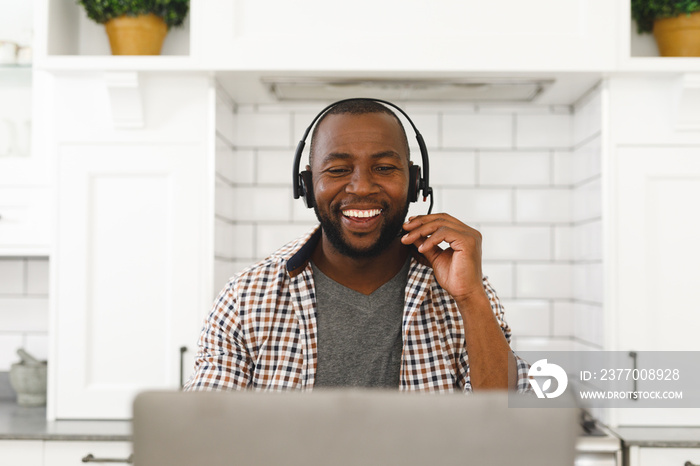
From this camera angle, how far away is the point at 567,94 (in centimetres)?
198

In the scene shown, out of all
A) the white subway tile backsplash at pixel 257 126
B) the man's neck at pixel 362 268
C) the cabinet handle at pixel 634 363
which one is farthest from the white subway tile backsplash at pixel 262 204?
the cabinet handle at pixel 634 363

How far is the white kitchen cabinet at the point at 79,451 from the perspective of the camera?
5.54 ft

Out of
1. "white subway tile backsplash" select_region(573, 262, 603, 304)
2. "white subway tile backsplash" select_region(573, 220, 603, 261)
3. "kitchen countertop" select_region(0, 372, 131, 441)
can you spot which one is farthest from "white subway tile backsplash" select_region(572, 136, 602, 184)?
"kitchen countertop" select_region(0, 372, 131, 441)

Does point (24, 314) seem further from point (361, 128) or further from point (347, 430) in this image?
point (347, 430)

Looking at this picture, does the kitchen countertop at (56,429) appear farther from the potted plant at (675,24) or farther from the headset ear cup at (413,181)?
the potted plant at (675,24)

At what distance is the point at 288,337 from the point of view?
1284mm

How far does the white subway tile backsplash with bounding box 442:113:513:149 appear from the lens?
83.4 inches

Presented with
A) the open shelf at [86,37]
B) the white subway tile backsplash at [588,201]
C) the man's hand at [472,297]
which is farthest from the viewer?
the open shelf at [86,37]

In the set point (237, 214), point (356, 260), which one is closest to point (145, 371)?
point (237, 214)

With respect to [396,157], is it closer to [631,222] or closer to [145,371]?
[631,222]

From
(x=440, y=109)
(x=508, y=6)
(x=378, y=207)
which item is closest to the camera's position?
(x=378, y=207)

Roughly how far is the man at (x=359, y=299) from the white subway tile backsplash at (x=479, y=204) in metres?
0.76

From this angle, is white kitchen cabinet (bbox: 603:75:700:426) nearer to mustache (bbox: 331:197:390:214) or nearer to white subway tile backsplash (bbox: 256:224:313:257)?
mustache (bbox: 331:197:390:214)

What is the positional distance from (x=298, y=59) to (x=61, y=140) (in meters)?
0.68
